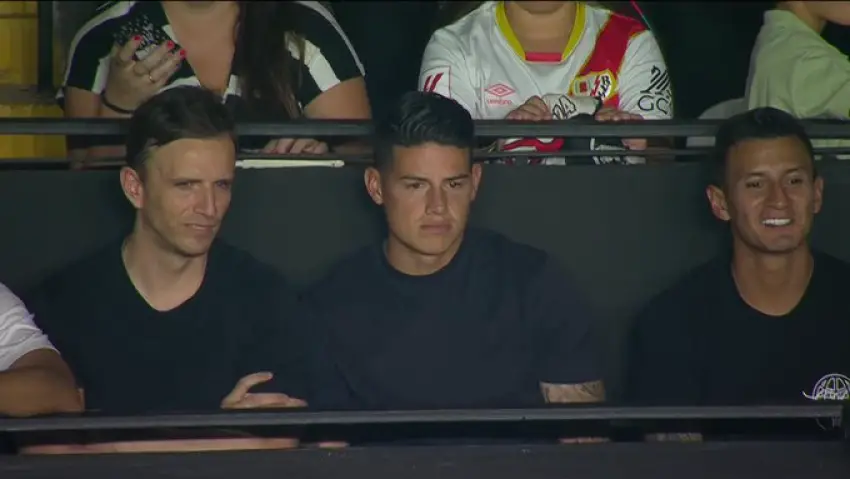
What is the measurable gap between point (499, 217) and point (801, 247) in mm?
729

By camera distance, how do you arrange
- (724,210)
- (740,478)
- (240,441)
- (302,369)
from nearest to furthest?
(740,478) < (240,441) < (302,369) < (724,210)

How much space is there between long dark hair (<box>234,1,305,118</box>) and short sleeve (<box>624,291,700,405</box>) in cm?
100

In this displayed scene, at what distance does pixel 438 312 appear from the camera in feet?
12.7

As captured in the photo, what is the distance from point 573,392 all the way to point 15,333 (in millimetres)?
1218

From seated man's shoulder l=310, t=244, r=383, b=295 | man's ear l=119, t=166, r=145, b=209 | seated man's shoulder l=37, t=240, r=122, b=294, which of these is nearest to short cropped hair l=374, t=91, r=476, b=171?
seated man's shoulder l=310, t=244, r=383, b=295

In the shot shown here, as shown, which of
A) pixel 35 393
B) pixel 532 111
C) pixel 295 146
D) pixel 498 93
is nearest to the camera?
pixel 35 393

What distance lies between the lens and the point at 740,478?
321 centimetres

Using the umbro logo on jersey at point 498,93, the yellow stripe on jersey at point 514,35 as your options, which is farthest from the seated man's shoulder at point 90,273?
the yellow stripe on jersey at point 514,35

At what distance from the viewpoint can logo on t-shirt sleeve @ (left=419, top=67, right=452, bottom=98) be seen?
14.0 ft

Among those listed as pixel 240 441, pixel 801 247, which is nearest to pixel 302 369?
pixel 240 441

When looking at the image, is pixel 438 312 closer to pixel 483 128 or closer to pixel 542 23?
pixel 483 128

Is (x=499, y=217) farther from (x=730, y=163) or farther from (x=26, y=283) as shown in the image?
(x=26, y=283)

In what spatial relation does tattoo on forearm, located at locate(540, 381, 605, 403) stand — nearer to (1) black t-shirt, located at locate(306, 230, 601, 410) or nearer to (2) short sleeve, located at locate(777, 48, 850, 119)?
(1) black t-shirt, located at locate(306, 230, 601, 410)

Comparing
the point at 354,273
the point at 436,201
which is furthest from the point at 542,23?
the point at 354,273
